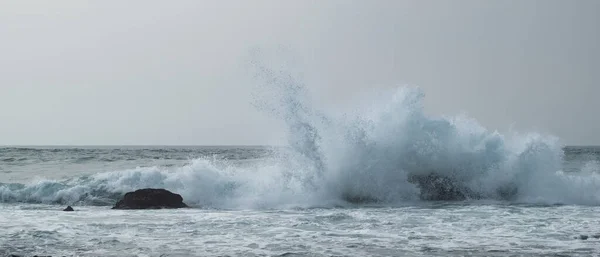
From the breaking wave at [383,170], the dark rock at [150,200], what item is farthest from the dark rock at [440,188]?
the dark rock at [150,200]

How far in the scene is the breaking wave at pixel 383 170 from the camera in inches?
642

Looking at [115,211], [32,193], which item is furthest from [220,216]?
[32,193]

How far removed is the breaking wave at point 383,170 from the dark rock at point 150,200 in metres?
1.47

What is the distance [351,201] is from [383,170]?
143 centimetres

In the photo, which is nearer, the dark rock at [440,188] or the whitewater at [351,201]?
the whitewater at [351,201]

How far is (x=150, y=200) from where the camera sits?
1432cm

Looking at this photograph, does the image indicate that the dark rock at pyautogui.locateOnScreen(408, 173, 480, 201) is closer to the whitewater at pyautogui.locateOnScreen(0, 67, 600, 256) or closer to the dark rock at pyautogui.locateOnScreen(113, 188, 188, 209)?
the whitewater at pyautogui.locateOnScreen(0, 67, 600, 256)

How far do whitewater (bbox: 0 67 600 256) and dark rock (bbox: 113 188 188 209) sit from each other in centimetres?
61

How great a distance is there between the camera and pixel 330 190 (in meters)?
16.2

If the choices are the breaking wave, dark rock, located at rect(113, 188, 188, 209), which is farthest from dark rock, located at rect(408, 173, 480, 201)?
dark rock, located at rect(113, 188, 188, 209)

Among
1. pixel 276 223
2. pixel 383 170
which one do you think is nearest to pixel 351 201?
→ pixel 383 170

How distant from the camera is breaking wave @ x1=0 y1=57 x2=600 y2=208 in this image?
16297mm

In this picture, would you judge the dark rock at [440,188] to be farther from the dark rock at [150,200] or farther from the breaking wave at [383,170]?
the dark rock at [150,200]

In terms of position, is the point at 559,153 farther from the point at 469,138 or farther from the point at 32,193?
the point at 32,193
